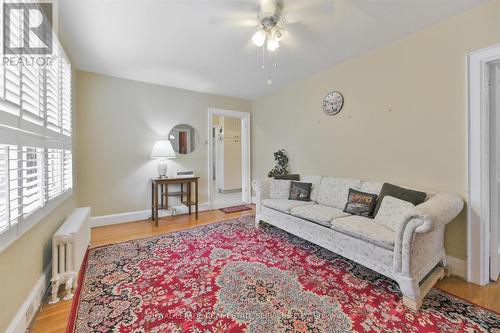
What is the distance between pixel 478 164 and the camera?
6.09ft

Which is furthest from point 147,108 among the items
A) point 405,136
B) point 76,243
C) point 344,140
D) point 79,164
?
point 405,136

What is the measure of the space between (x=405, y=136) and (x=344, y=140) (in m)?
0.76

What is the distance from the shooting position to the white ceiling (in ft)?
6.08

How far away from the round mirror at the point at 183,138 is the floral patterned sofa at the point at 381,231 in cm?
207

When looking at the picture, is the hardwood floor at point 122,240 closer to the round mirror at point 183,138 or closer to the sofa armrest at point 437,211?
the sofa armrest at point 437,211

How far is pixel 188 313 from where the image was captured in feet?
4.98

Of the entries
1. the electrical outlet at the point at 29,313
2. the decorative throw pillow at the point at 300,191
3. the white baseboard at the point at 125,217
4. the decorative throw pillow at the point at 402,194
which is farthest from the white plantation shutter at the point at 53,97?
the decorative throw pillow at the point at 402,194

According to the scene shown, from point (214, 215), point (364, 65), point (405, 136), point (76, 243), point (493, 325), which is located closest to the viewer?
point (493, 325)

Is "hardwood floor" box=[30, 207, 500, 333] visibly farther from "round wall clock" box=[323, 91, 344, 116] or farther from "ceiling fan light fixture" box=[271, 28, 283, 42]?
"ceiling fan light fixture" box=[271, 28, 283, 42]

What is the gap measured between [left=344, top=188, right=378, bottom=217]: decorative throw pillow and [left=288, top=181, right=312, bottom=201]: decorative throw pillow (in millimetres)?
645

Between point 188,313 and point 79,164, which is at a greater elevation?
point 79,164

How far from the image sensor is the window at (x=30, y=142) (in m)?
1.12

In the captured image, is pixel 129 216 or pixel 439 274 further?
pixel 129 216

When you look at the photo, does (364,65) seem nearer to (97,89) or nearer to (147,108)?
(147,108)
